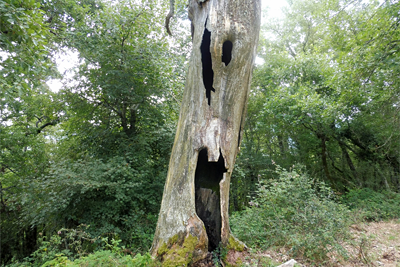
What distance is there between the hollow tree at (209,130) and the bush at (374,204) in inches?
198

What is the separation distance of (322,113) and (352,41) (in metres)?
2.62

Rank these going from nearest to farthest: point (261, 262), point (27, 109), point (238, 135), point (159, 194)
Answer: point (261, 262), point (238, 135), point (159, 194), point (27, 109)

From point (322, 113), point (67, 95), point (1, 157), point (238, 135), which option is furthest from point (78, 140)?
point (322, 113)

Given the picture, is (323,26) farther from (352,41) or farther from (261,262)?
(261,262)

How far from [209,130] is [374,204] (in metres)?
7.50

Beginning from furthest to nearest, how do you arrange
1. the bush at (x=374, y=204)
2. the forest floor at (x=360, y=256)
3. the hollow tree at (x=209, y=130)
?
1. the bush at (x=374, y=204)
2. the forest floor at (x=360, y=256)
3. the hollow tree at (x=209, y=130)

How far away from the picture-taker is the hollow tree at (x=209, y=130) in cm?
298

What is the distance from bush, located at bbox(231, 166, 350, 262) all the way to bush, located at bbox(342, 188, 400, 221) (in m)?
2.24

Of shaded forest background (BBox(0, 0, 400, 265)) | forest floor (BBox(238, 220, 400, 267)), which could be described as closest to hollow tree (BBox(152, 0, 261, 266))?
forest floor (BBox(238, 220, 400, 267))

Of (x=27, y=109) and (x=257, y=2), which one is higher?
(x=257, y=2)

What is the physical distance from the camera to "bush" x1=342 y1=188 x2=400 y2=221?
6.76 meters

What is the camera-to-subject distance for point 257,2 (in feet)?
11.9

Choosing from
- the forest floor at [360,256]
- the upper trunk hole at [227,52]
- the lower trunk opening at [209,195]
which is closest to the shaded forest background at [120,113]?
the forest floor at [360,256]

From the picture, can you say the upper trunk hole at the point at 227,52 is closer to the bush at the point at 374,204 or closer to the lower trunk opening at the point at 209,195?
the lower trunk opening at the point at 209,195
